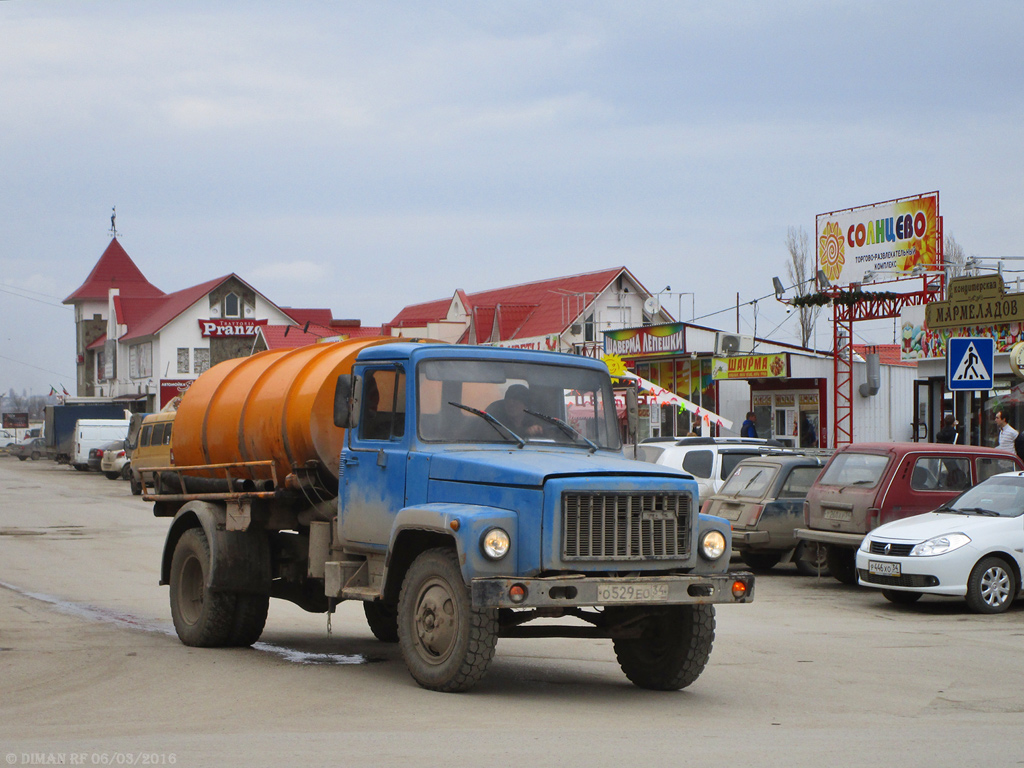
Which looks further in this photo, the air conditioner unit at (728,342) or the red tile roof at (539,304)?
the red tile roof at (539,304)

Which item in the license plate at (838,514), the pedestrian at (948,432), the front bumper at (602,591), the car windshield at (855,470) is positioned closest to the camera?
the front bumper at (602,591)

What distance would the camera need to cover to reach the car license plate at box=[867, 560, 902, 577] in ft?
46.0

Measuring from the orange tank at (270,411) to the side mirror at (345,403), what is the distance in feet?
2.37

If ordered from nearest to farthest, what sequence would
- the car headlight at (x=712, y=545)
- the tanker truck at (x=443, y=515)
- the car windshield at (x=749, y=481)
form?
the tanker truck at (x=443, y=515) → the car headlight at (x=712, y=545) → the car windshield at (x=749, y=481)

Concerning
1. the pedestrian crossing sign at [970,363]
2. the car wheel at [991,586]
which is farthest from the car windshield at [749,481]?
the car wheel at [991,586]

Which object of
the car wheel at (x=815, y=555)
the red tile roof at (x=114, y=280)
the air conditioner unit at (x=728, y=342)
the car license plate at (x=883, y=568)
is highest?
the red tile roof at (x=114, y=280)

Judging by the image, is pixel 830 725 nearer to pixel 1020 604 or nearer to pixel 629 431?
pixel 629 431

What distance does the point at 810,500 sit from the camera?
53.8ft

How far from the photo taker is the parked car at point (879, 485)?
15695 mm

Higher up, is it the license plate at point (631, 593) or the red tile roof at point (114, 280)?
the red tile roof at point (114, 280)

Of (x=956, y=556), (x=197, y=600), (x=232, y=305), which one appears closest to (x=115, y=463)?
(x=197, y=600)

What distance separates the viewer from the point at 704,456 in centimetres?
2016

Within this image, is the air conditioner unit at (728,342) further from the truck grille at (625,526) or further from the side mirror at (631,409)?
the truck grille at (625,526)

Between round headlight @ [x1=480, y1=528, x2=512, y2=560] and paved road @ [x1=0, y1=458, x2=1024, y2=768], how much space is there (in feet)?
3.18
